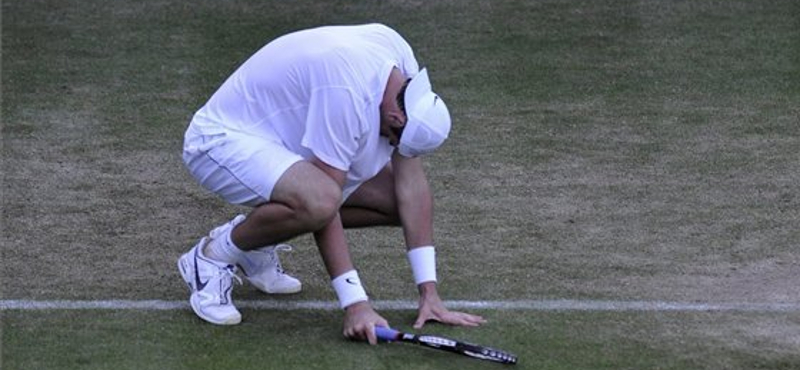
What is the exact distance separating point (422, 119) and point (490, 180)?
2535 millimetres

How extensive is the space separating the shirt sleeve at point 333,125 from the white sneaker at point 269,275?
2.46 feet

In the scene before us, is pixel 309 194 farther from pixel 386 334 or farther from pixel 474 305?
pixel 474 305

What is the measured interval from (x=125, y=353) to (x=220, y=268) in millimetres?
616

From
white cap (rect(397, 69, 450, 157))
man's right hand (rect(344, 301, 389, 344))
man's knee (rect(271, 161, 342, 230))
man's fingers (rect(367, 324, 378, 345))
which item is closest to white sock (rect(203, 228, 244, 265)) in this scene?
man's knee (rect(271, 161, 342, 230))

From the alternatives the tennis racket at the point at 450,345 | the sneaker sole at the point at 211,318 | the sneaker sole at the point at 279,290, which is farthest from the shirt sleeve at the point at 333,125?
the sneaker sole at the point at 279,290

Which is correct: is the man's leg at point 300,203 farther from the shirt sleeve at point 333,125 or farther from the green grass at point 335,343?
the green grass at point 335,343

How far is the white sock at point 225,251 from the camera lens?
661 centimetres

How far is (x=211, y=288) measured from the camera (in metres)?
6.54

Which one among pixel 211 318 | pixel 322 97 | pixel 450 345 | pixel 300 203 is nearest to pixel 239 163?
pixel 300 203

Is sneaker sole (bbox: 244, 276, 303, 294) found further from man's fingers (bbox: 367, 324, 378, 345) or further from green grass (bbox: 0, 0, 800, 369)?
man's fingers (bbox: 367, 324, 378, 345)

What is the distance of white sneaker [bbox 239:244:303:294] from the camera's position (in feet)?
22.4

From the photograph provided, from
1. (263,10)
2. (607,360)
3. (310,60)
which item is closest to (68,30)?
(263,10)

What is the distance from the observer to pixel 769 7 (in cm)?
1208

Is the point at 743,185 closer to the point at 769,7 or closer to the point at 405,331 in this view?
the point at 405,331
